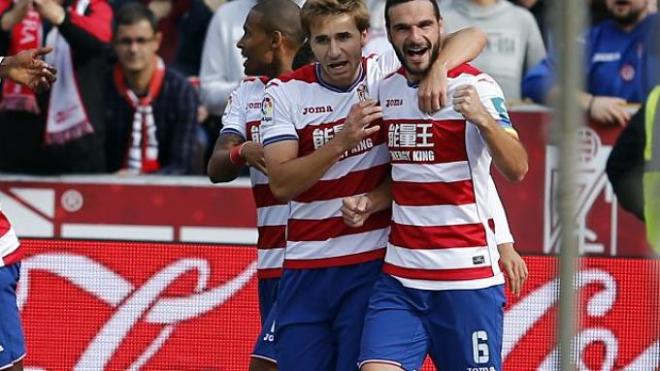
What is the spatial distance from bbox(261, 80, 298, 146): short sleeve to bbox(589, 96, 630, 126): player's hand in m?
3.58

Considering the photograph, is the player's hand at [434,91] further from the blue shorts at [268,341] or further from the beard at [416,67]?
the blue shorts at [268,341]

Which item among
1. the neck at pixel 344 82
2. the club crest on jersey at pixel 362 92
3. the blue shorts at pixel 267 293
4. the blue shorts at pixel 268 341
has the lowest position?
the blue shorts at pixel 268 341

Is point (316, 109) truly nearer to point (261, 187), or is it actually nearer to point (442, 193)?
point (442, 193)

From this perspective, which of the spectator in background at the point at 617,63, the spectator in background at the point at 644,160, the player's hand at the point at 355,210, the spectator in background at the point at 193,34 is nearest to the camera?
the player's hand at the point at 355,210

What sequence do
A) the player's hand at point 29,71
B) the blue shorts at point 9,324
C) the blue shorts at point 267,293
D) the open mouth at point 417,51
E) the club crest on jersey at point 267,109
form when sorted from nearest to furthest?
the open mouth at point 417,51 < the club crest on jersey at point 267,109 < the player's hand at point 29,71 < the blue shorts at point 9,324 < the blue shorts at point 267,293

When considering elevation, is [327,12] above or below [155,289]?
above

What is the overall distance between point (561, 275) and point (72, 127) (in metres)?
6.92

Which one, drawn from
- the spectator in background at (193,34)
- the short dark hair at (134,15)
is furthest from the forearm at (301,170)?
the spectator in background at (193,34)

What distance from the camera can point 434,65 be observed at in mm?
5492

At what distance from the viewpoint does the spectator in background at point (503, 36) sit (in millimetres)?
9289

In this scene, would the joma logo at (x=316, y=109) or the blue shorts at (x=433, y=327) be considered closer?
the blue shorts at (x=433, y=327)

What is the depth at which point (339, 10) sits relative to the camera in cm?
561

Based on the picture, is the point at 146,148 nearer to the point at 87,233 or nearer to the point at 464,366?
the point at 87,233

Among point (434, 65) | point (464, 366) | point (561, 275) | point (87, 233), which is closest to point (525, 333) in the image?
point (464, 366)
